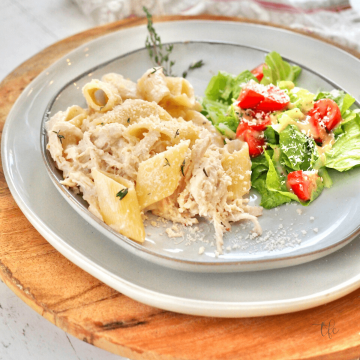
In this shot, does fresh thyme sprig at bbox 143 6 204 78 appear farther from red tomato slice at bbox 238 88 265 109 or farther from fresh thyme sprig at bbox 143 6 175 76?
red tomato slice at bbox 238 88 265 109

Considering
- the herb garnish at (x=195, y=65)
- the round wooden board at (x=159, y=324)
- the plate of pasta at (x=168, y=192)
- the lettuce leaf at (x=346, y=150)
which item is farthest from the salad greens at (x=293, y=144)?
the round wooden board at (x=159, y=324)

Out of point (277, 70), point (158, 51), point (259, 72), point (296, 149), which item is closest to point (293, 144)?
point (296, 149)

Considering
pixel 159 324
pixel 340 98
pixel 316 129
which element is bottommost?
pixel 159 324

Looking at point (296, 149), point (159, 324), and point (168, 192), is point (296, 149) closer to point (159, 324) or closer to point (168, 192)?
point (168, 192)

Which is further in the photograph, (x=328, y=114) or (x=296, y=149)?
(x=328, y=114)

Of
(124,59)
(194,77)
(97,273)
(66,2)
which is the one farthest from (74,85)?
(66,2)

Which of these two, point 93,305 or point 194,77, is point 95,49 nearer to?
point 194,77

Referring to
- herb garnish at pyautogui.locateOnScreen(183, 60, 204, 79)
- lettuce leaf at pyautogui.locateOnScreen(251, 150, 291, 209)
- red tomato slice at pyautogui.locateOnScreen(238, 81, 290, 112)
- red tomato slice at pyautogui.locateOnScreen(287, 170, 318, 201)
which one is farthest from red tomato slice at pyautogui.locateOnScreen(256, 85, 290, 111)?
herb garnish at pyautogui.locateOnScreen(183, 60, 204, 79)
